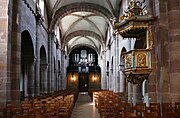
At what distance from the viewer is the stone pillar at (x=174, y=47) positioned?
35.0 ft

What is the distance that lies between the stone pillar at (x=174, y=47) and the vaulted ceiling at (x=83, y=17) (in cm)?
1274

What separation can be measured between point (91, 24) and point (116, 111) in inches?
1031

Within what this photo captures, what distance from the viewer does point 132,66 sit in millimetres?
11406

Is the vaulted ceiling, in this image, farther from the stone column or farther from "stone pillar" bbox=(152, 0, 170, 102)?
the stone column

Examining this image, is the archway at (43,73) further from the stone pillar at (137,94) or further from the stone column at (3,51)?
the stone column at (3,51)

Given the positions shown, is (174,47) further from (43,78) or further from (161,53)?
(43,78)

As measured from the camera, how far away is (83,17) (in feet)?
104

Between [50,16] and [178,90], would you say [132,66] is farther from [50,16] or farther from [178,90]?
[50,16]

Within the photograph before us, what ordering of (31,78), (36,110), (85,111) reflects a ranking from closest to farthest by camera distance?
1. (36,110)
2. (85,111)
3. (31,78)

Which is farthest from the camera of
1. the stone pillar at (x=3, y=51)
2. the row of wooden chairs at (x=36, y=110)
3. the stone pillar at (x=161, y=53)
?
the stone pillar at (x=161, y=53)

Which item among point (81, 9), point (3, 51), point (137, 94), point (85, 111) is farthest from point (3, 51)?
point (81, 9)

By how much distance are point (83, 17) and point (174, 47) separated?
21.7 meters

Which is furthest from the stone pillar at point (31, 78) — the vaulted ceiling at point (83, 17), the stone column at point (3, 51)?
the vaulted ceiling at point (83, 17)

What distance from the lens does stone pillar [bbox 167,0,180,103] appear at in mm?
10664
